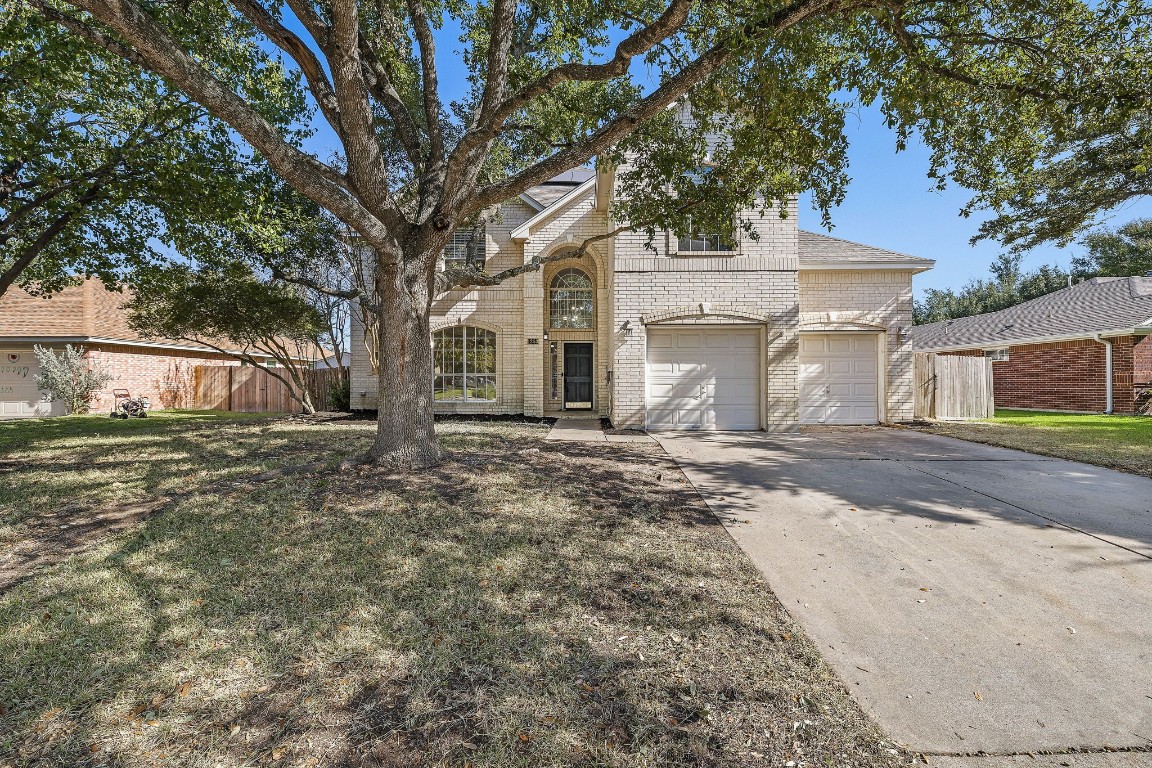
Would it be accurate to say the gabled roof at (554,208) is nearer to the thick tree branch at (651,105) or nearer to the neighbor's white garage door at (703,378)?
the neighbor's white garage door at (703,378)

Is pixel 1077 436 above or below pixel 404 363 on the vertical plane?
below

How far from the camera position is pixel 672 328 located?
10.6 metres

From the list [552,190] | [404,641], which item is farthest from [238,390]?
[404,641]

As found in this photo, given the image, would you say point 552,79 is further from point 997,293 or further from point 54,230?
point 997,293

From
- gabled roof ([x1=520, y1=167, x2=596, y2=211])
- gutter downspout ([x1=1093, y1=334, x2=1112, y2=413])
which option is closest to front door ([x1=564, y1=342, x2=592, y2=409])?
gabled roof ([x1=520, y1=167, x2=596, y2=211])

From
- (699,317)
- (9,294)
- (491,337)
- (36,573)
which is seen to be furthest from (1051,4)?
(9,294)

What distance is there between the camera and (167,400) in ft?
63.4

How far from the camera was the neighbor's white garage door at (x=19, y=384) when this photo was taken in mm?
16500

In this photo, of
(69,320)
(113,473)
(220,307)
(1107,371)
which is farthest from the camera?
(69,320)

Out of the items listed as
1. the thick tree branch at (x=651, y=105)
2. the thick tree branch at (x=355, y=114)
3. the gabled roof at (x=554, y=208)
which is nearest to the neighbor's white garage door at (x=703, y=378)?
the gabled roof at (x=554, y=208)

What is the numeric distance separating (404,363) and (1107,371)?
70.7 feet

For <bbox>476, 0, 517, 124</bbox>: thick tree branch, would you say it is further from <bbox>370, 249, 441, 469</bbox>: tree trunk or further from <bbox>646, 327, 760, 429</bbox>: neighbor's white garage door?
<bbox>646, 327, 760, 429</bbox>: neighbor's white garage door

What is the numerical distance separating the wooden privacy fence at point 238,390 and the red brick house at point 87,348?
526 mm

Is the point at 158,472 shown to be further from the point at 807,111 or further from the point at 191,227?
the point at 807,111
